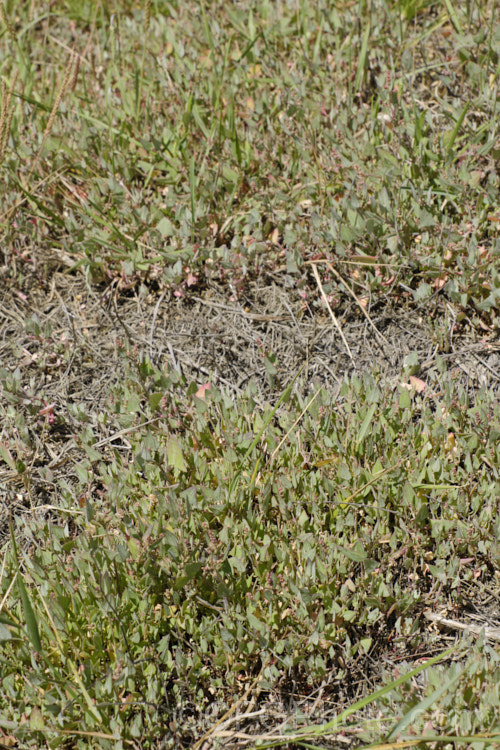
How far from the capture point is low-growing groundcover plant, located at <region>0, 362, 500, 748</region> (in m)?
2.22

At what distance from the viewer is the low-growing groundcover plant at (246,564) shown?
7.28ft

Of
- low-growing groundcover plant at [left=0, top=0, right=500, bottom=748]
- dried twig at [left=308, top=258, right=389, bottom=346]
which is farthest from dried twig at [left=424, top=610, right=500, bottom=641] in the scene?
dried twig at [left=308, top=258, right=389, bottom=346]

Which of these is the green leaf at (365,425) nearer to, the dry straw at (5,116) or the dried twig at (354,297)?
the dried twig at (354,297)

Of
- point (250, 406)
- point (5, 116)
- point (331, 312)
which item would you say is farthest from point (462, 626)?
point (5, 116)

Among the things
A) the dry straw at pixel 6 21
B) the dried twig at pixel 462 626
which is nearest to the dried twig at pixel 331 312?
the dried twig at pixel 462 626

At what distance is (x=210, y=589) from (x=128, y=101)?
2.74m

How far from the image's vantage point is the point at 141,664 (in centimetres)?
231

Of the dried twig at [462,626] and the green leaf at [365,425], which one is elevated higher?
the green leaf at [365,425]

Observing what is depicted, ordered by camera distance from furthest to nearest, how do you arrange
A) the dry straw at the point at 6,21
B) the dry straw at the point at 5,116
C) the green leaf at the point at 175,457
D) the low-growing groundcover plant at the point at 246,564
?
the dry straw at the point at 6,21 → the dry straw at the point at 5,116 → the green leaf at the point at 175,457 → the low-growing groundcover plant at the point at 246,564

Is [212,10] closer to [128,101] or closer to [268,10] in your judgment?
[268,10]

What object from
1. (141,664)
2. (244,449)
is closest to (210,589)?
(141,664)

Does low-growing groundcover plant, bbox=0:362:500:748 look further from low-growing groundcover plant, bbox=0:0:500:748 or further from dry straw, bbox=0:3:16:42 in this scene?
dry straw, bbox=0:3:16:42

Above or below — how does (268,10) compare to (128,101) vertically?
above

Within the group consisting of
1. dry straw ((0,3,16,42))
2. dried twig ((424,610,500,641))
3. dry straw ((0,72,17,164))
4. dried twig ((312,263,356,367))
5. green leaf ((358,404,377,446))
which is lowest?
dried twig ((424,610,500,641))
